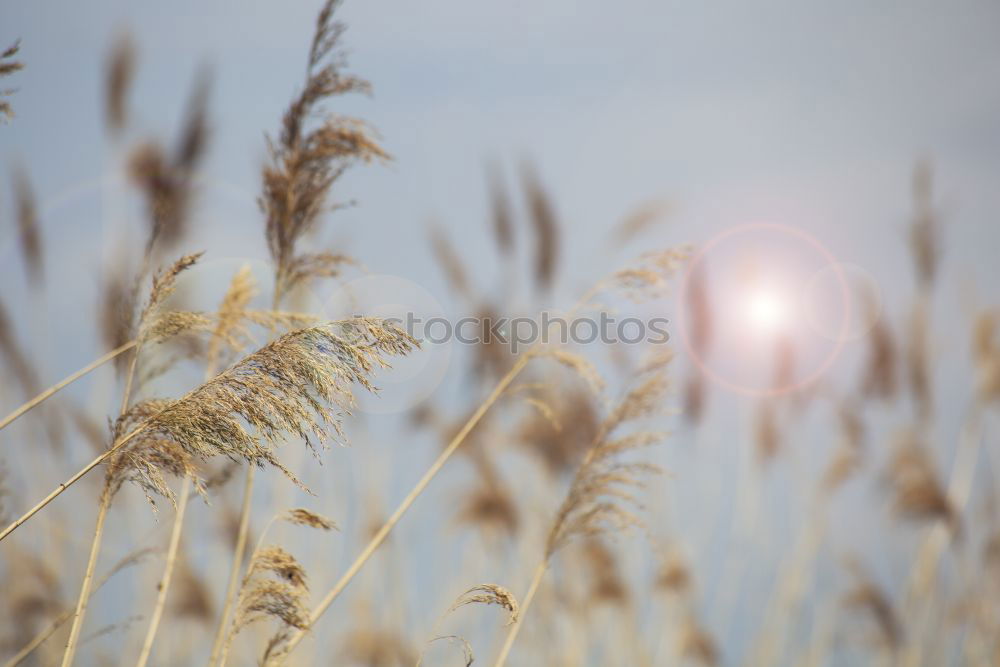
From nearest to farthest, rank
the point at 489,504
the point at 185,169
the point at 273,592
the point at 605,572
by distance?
the point at 273,592
the point at 185,169
the point at 605,572
the point at 489,504

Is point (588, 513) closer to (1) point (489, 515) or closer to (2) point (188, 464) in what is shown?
(2) point (188, 464)

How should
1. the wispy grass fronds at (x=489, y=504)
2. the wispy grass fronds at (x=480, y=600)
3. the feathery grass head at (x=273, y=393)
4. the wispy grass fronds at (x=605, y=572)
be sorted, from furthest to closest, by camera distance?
1. the wispy grass fronds at (x=489, y=504)
2. the wispy grass fronds at (x=605, y=572)
3. the wispy grass fronds at (x=480, y=600)
4. the feathery grass head at (x=273, y=393)

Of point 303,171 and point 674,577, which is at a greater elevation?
point 303,171

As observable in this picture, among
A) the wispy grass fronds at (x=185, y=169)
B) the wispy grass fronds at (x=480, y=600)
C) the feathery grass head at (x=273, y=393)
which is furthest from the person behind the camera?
the wispy grass fronds at (x=185, y=169)

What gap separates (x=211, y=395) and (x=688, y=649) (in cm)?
563

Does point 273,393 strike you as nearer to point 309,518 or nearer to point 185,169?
point 309,518

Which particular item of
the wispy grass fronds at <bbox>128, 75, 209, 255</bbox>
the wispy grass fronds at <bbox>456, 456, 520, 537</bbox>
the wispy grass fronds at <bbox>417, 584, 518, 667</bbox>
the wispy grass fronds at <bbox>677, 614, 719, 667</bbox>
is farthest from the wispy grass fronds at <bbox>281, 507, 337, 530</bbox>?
the wispy grass fronds at <bbox>677, 614, 719, 667</bbox>

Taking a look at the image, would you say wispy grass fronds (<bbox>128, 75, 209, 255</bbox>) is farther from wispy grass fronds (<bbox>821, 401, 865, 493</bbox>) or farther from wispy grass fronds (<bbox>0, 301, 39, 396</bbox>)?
wispy grass fronds (<bbox>821, 401, 865, 493</bbox>)

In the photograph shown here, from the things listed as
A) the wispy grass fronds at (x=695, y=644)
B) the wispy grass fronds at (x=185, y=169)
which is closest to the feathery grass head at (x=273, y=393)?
the wispy grass fronds at (x=185, y=169)

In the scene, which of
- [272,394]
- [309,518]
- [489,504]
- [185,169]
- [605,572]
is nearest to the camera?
[272,394]

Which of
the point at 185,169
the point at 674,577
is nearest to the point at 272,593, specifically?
the point at 185,169

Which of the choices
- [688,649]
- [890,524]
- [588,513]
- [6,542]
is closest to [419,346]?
[588,513]

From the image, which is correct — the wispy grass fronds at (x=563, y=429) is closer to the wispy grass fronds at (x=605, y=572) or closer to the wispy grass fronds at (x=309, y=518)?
the wispy grass fronds at (x=605, y=572)

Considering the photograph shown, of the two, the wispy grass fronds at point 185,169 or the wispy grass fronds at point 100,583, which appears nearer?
the wispy grass fronds at point 100,583
